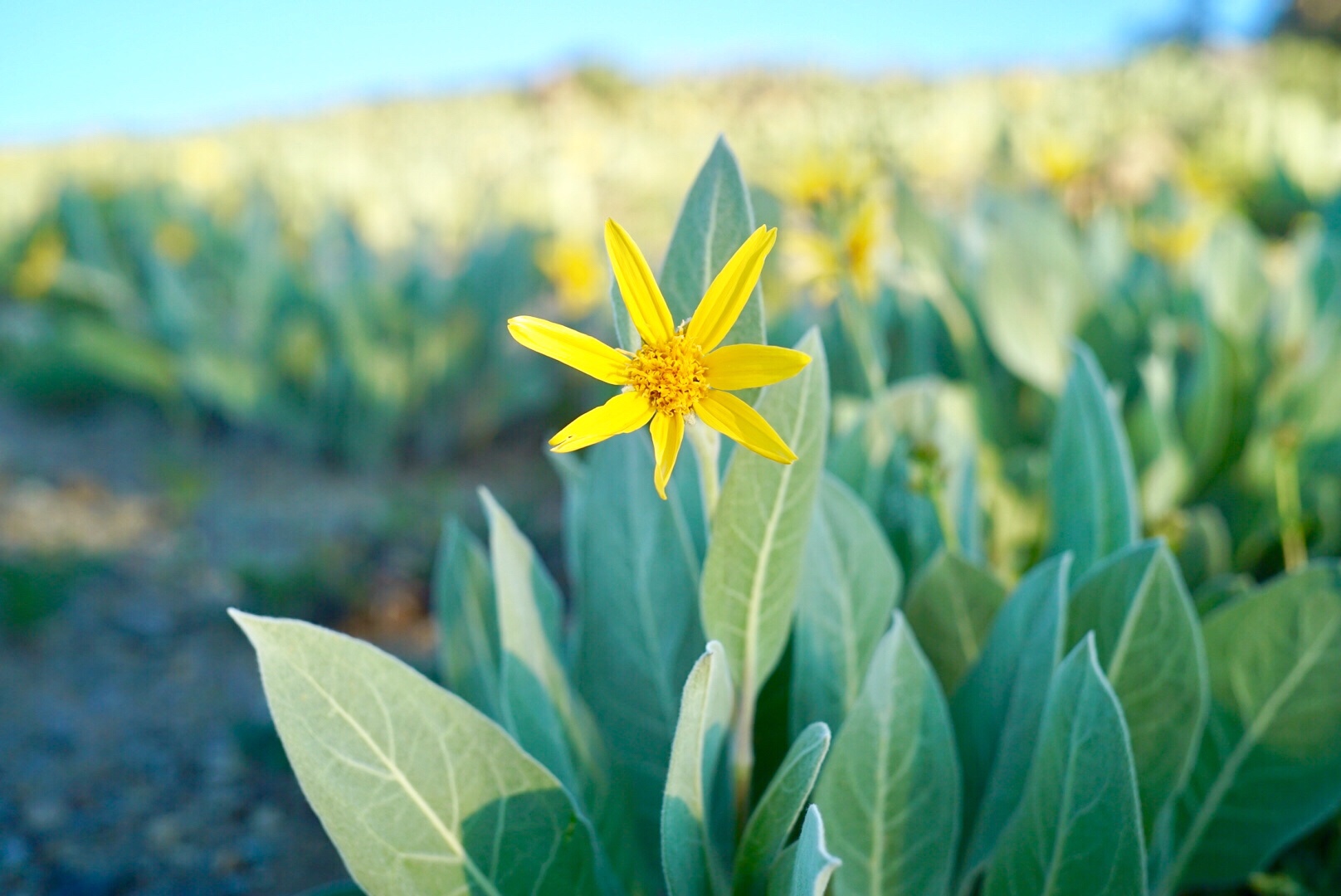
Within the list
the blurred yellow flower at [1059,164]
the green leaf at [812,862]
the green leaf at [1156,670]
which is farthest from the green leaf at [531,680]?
the blurred yellow flower at [1059,164]

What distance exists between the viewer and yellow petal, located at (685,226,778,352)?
641 millimetres

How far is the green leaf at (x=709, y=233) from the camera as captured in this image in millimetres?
800

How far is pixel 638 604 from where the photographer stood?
1.05 meters

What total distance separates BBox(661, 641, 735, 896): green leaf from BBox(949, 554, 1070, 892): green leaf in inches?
11.1

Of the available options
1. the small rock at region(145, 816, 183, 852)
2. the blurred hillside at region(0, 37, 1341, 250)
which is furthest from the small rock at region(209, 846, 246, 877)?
the blurred hillside at region(0, 37, 1341, 250)

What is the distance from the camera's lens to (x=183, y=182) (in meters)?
6.18

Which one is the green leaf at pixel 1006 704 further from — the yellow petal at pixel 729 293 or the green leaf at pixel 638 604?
the yellow petal at pixel 729 293

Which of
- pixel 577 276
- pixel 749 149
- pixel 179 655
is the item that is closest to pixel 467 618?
pixel 179 655

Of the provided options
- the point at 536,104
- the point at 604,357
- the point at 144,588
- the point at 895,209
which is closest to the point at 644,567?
the point at 604,357

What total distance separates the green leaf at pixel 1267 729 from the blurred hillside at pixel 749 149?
1056 mm

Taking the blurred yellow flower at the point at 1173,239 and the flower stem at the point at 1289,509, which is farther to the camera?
the blurred yellow flower at the point at 1173,239

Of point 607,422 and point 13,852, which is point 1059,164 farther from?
point 13,852

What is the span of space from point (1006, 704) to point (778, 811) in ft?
1.11

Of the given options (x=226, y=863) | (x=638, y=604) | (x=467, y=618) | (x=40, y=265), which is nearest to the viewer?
(x=638, y=604)
